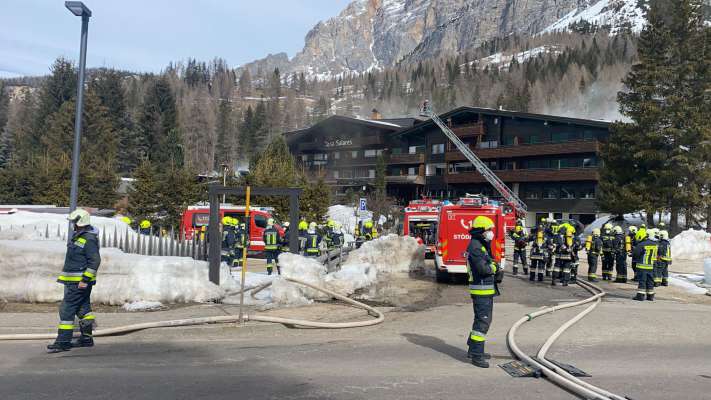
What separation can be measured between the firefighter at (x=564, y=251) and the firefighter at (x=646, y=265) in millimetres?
2036

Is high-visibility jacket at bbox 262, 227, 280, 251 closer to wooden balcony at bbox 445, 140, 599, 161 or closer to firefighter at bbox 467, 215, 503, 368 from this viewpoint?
firefighter at bbox 467, 215, 503, 368

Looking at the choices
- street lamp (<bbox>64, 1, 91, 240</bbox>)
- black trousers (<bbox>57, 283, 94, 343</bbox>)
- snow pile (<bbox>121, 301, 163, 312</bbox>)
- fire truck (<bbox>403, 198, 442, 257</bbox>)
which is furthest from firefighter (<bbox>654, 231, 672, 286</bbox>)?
street lamp (<bbox>64, 1, 91, 240</bbox>)

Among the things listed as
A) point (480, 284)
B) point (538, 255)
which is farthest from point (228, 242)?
point (480, 284)

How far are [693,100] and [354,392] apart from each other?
3300 cm

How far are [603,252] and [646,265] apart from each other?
13.8ft

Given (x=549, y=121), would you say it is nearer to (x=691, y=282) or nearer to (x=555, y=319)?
(x=691, y=282)

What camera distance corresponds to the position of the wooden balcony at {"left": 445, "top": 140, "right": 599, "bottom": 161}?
45.9 metres

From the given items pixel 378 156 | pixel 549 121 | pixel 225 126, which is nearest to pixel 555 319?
pixel 549 121

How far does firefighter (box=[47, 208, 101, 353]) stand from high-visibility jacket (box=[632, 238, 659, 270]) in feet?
38.7

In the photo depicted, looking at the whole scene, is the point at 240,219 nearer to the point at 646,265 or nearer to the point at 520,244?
the point at 520,244

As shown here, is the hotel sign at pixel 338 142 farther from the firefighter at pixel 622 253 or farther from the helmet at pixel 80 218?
the helmet at pixel 80 218

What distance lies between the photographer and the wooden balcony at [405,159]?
204 ft

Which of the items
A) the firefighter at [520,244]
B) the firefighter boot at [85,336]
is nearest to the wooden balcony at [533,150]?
the firefighter at [520,244]

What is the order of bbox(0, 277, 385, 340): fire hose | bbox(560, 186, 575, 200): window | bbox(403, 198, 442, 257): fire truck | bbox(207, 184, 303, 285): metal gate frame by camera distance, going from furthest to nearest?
bbox(560, 186, 575, 200): window
bbox(403, 198, 442, 257): fire truck
bbox(207, 184, 303, 285): metal gate frame
bbox(0, 277, 385, 340): fire hose
